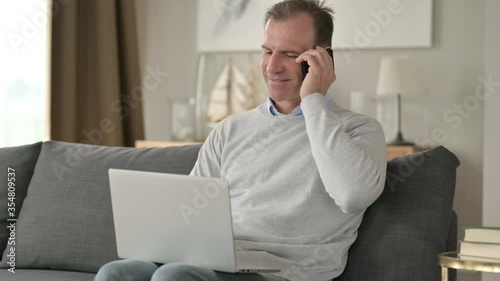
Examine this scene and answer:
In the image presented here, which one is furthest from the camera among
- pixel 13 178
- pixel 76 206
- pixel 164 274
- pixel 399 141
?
pixel 399 141

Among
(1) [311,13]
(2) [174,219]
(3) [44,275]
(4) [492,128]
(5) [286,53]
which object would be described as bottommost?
(3) [44,275]

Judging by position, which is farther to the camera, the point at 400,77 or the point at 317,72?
the point at 400,77

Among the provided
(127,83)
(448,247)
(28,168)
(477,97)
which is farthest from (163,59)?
(448,247)

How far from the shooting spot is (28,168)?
2721mm

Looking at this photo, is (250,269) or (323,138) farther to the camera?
(323,138)

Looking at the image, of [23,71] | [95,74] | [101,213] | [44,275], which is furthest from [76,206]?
[95,74]

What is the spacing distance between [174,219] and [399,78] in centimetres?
289

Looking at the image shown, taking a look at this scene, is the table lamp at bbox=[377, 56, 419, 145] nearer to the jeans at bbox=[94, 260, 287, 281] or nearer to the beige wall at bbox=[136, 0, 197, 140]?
the beige wall at bbox=[136, 0, 197, 140]

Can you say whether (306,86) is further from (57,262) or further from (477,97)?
(477,97)

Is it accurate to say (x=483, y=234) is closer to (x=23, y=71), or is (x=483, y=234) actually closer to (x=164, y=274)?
(x=164, y=274)

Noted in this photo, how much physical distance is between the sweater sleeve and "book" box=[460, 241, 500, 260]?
0.24 metres

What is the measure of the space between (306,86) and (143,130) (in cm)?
307

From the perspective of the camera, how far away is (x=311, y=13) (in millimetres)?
2307

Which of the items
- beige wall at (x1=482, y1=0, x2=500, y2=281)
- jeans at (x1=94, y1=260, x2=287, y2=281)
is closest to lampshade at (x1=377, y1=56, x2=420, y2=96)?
beige wall at (x1=482, y1=0, x2=500, y2=281)
